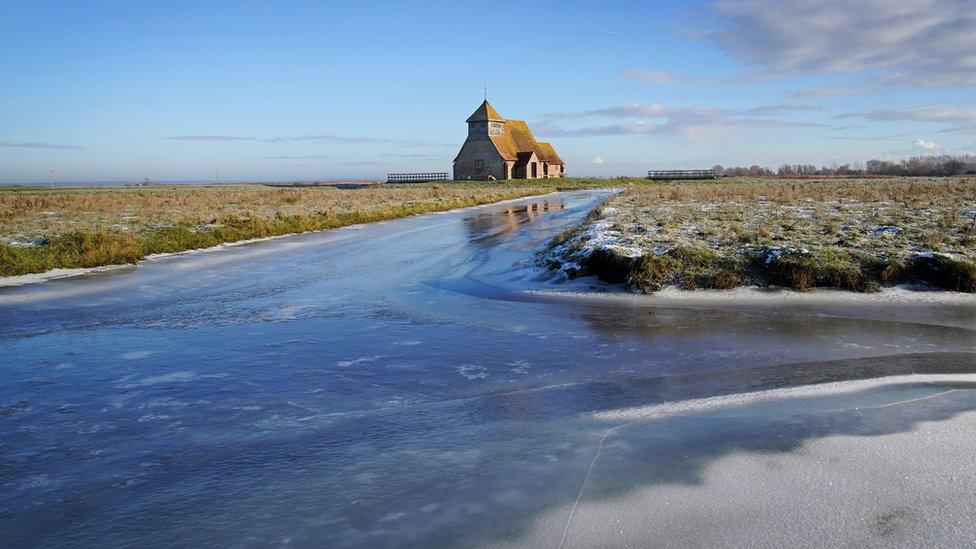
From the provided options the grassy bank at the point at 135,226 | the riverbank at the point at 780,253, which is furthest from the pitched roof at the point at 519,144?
the riverbank at the point at 780,253

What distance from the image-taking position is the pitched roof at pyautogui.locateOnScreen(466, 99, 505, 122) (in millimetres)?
80438

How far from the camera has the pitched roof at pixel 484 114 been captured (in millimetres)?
80438

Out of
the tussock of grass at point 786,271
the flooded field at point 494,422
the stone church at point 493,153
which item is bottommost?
the flooded field at point 494,422

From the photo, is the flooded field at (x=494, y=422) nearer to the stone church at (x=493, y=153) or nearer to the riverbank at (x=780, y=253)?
the riverbank at (x=780, y=253)

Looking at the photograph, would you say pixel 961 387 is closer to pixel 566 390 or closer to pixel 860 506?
pixel 860 506

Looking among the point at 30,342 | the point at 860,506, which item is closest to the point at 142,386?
the point at 30,342

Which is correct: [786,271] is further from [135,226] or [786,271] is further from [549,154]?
[549,154]

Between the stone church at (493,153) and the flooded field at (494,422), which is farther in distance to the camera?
the stone church at (493,153)

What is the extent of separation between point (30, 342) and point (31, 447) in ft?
15.4

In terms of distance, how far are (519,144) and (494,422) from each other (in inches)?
3230

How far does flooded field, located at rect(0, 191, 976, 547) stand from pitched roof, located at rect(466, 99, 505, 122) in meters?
71.4

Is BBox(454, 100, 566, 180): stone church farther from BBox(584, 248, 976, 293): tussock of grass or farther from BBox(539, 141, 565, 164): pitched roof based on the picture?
BBox(584, 248, 976, 293): tussock of grass

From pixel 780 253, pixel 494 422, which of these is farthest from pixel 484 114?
pixel 494 422

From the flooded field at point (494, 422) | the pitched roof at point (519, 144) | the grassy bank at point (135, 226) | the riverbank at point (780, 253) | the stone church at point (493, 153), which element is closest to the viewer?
the flooded field at point (494, 422)
